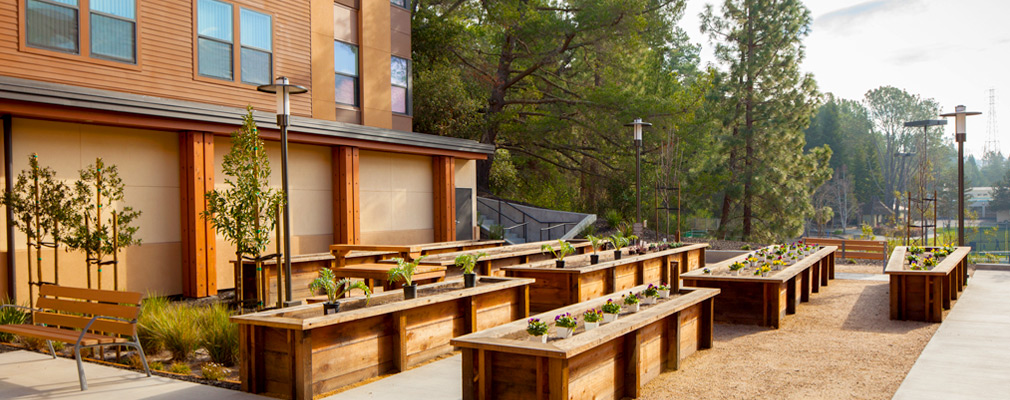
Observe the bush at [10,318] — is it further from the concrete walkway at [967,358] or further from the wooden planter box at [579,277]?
the concrete walkway at [967,358]

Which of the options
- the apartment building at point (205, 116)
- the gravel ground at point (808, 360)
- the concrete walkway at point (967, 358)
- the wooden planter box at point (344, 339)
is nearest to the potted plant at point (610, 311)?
the gravel ground at point (808, 360)

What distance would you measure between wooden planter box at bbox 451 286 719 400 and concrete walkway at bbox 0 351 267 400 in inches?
83.7

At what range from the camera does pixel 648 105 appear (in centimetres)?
2203

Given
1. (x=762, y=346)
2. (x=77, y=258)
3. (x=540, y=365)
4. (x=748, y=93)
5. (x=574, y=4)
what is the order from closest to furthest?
(x=540, y=365) < (x=762, y=346) < (x=77, y=258) < (x=574, y=4) < (x=748, y=93)

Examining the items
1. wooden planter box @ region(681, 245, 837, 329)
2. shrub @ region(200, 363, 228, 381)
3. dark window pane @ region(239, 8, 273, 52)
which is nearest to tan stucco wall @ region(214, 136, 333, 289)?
dark window pane @ region(239, 8, 273, 52)

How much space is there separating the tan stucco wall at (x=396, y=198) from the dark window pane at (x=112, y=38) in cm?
496

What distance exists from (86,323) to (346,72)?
962 cm

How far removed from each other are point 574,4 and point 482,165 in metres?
6.84

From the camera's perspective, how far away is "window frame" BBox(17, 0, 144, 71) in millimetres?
9805

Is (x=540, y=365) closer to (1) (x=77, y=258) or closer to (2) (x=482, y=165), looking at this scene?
(1) (x=77, y=258)

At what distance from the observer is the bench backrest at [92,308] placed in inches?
255

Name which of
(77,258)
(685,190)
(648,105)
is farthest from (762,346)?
(685,190)

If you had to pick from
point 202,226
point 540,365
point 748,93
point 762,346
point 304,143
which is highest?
point 748,93

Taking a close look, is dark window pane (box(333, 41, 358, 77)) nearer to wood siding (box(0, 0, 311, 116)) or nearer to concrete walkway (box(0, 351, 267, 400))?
wood siding (box(0, 0, 311, 116))
